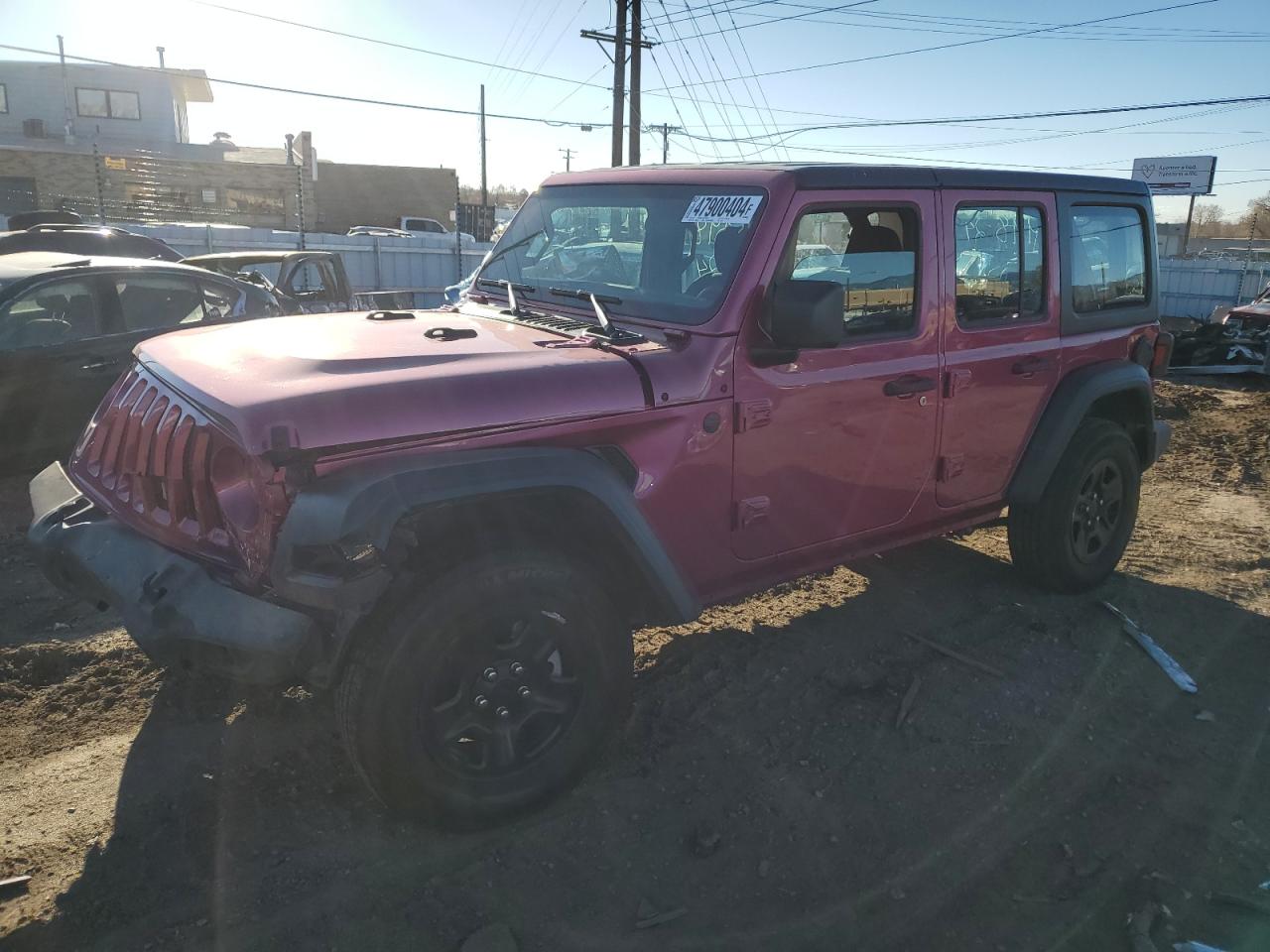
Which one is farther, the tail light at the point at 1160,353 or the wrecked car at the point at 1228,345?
the wrecked car at the point at 1228,345

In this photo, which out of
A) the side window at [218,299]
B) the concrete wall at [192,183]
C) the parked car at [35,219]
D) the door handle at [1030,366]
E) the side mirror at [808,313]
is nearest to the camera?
the side mirror at [808,313]

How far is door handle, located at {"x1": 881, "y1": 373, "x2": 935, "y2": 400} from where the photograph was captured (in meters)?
3.50

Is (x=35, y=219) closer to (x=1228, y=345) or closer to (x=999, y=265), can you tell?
(x=999, y=265)

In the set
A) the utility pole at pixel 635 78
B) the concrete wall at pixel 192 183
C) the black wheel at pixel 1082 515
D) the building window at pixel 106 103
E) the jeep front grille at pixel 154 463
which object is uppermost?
the building window at pixel 106 103

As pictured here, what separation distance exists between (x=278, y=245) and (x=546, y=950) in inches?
550

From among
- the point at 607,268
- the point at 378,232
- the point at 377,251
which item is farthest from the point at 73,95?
Result: the point at 607,268

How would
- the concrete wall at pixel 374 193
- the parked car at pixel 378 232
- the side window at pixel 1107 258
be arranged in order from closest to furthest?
the side window at pixel 1107 258
the parked car at pixel 378 232
the concrete wall at pixel 374 193

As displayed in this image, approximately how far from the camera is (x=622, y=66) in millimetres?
21953

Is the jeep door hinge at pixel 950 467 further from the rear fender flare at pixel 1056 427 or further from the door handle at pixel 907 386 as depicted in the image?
the rear fender flare at pixel 1056 427

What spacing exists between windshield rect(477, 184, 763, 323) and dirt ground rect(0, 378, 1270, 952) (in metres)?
1.58

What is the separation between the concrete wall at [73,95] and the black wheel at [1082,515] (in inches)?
1628

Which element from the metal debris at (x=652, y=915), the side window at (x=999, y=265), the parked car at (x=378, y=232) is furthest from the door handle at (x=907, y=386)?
the parked car at (x=378, y=232)

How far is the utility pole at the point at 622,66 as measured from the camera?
21.6 meters

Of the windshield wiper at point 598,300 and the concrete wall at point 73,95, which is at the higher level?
the concrete wall at point 73,95
